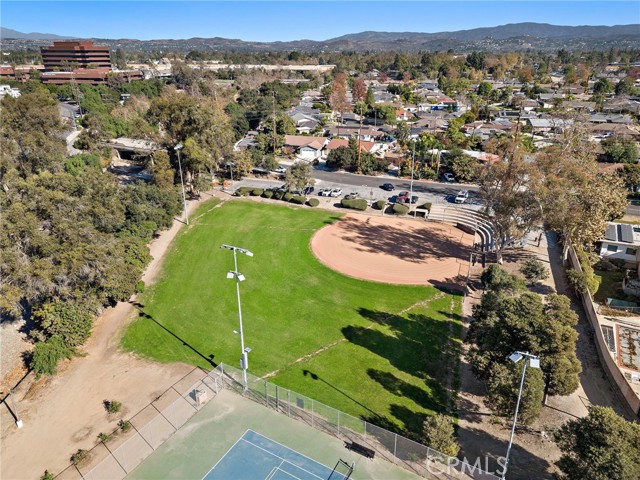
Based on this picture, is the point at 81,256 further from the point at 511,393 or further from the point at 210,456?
the point at 511,393

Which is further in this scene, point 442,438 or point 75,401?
point 75,401

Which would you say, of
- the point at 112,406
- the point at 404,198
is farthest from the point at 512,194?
the point at 112,406

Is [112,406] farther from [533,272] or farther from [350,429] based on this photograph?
[533,272]

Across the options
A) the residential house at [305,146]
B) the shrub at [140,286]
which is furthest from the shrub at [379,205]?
the shrub at [140,286]

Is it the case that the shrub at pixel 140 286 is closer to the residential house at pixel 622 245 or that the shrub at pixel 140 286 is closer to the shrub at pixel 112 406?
the shrub at pixel 112 406

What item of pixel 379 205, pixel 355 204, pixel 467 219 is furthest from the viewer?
pixel 355 204

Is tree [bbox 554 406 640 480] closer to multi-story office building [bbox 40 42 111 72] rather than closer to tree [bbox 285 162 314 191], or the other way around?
tree [bbox 285 162 314 191]
